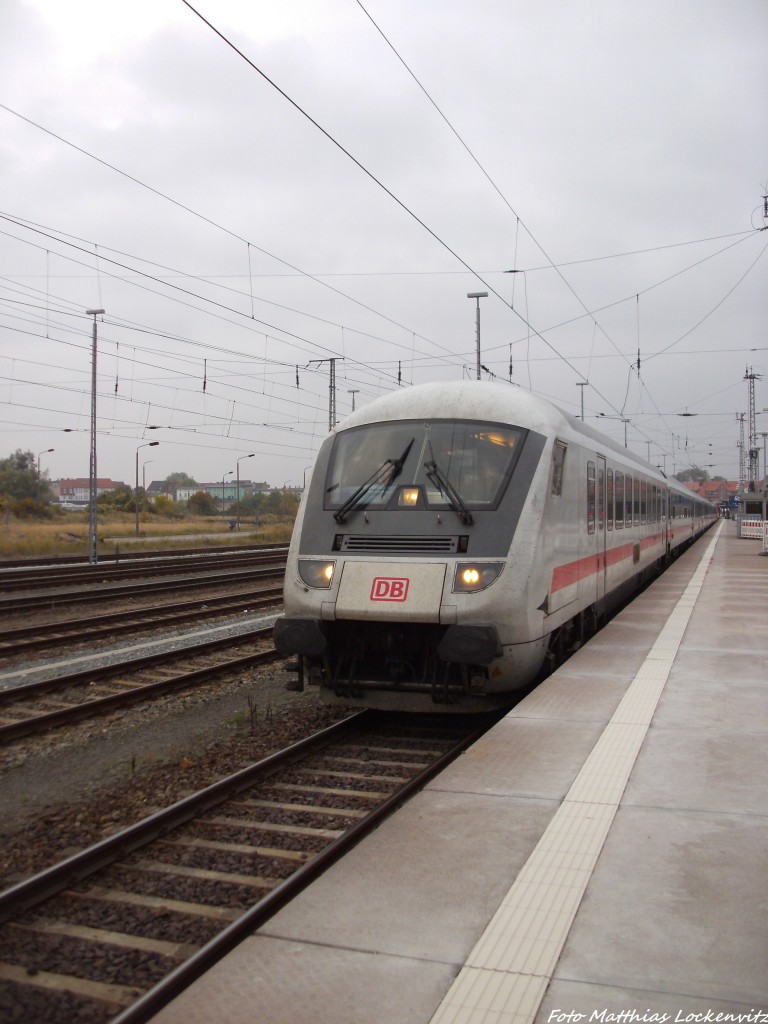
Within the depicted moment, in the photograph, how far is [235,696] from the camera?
9258 millimetres

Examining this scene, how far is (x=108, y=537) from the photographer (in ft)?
159

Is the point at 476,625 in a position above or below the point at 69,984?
above

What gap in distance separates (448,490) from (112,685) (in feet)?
15.2

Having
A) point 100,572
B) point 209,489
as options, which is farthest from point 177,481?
point 100,572

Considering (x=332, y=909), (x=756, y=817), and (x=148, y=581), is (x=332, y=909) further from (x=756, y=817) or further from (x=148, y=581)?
(x=148, y=581)

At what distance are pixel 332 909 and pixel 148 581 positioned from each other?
18.8m

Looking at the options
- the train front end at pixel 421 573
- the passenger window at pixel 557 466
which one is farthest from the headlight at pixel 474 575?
the passenger window at pixel 557 466

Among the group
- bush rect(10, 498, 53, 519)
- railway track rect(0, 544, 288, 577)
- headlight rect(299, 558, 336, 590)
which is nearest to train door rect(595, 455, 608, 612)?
headlight rect(299, 558, 336, 590)

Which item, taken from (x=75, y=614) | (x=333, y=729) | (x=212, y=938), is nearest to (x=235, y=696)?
(x=333, y=729)

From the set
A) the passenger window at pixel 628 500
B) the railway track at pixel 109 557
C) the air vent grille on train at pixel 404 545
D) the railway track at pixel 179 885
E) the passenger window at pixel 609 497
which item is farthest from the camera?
the railway track at pixel 109 557

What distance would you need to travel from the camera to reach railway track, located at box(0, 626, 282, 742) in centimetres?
804

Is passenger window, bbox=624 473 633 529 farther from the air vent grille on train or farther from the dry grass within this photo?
the dry grass

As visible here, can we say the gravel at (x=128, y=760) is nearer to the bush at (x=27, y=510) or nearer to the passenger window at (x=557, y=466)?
the passenger window at (x=557, y=466)

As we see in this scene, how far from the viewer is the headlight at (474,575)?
6.85 meters
